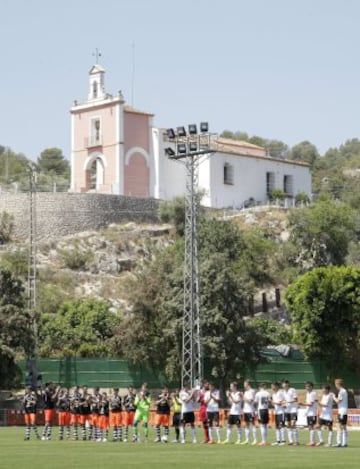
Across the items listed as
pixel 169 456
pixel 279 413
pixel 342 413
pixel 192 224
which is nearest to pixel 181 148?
pixel 192 224

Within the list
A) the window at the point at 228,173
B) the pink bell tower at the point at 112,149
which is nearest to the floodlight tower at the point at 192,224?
the pink bell tower at the point at 112,149

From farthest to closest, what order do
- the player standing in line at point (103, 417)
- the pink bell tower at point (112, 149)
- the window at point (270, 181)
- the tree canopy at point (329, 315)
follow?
the window at point (270, 181) < the pink bell tower at point (112, 149) < the tree canopy at point (329, 315) < the player standing in line at point (103, 417)

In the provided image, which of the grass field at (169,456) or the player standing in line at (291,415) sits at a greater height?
the player standing in line at (291,415)

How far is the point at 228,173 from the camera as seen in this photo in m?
113

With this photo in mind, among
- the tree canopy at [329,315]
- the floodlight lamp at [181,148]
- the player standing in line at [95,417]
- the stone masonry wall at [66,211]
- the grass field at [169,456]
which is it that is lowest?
the grass field at [169,456]

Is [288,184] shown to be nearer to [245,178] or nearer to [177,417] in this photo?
[245,178]

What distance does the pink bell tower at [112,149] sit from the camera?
10888cm

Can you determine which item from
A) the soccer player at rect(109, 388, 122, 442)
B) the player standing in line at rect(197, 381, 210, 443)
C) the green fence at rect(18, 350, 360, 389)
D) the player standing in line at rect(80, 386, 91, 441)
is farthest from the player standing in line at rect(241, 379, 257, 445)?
the green fence at rect(18, 350, 360, 389)

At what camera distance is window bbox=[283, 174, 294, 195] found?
394ft

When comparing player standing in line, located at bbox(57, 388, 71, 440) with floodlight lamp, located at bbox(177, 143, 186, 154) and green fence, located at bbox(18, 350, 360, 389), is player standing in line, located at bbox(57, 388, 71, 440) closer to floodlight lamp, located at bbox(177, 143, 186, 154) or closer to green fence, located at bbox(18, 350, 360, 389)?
floodlight lamp, located at bbox(177, 143, 186, 154)

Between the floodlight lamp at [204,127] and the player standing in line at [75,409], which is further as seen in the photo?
the floodlight lamp at [204,127]

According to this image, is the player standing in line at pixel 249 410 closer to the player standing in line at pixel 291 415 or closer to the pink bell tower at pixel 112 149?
the player standing in line at pixel 291 415

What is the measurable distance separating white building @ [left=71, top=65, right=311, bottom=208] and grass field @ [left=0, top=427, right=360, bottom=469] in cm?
7058

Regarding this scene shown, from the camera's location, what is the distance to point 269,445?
37.2 metres
